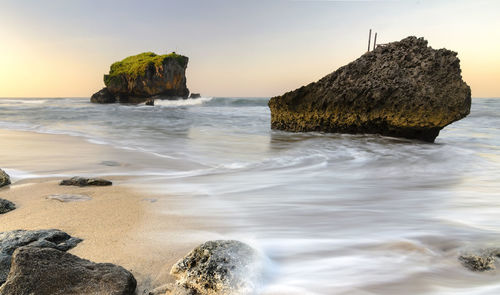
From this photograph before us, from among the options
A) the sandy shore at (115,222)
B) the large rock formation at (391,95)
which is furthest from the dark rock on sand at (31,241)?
the large rock formation at (391,95)

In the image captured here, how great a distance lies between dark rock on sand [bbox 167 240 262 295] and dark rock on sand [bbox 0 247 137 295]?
0.86 ft

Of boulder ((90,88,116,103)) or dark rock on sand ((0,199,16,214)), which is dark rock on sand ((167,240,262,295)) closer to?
dark rock on sand ((0,199,16,214))

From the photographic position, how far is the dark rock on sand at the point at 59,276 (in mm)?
1380

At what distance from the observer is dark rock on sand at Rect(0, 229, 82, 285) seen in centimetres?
167

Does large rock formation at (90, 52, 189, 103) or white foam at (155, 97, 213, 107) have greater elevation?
large rock formation at (90, 52, 189, 103)

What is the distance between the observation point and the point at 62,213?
263cm

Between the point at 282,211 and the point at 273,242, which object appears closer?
the point at 273,242

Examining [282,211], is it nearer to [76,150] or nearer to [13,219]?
[13,219]

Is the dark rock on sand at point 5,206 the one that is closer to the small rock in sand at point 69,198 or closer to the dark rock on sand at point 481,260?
the small rock in sand at point 69,198

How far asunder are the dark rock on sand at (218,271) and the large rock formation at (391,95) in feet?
25.1

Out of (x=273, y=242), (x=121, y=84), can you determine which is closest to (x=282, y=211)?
(x=273, y=242)

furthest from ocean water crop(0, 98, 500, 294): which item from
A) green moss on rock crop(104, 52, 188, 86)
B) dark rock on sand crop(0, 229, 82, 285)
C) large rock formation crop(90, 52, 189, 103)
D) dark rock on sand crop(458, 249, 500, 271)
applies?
green moss on rock crop(104, 52, 188, 86)

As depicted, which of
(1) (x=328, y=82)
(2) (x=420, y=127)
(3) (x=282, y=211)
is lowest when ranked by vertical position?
(3) (x=282, y=211)

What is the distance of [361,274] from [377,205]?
1.68 meters
